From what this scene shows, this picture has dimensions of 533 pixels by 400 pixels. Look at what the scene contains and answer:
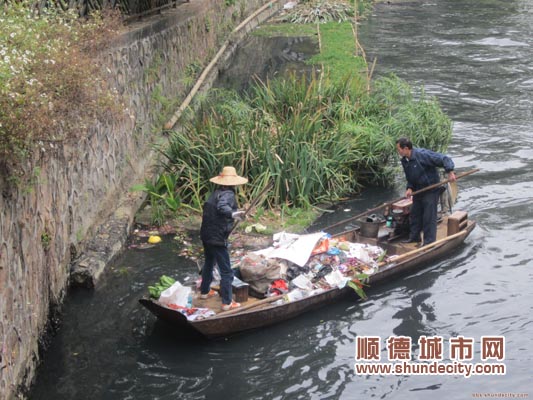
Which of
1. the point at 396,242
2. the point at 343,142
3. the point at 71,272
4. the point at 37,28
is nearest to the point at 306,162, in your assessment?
the point at 343,142

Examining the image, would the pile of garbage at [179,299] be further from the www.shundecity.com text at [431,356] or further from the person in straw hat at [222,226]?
the www.shundecity.com text at [431,356]

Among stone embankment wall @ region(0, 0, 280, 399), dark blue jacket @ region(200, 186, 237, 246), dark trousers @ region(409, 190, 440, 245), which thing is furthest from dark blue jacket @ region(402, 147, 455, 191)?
stone embankment wall @ region(0, 0, 280, 399)

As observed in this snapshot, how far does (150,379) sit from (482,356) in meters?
3.93

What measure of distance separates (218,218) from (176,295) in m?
1.06

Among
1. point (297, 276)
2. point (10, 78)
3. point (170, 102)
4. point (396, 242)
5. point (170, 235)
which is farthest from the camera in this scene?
point (170, 102)

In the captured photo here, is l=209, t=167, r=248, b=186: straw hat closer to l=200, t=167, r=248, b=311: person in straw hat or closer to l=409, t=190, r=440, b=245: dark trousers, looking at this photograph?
l=200, t=167, r=248, b=311: person in straw hat

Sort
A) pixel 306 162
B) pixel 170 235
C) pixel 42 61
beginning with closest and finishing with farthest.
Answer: pixel 42 61
pixel 170 235
pixel 306 162

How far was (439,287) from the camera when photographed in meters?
11.5

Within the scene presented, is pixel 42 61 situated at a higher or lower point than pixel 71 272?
higher

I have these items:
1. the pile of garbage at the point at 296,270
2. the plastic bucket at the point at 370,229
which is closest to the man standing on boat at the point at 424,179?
the plastic bucket at the point at 370,229

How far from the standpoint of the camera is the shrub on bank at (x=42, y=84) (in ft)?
25.7

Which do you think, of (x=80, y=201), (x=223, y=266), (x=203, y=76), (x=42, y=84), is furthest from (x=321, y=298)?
(x=203, y=76)

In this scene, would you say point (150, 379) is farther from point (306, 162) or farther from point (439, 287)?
point (306, 162)

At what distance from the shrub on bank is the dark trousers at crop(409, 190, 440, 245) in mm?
4600
